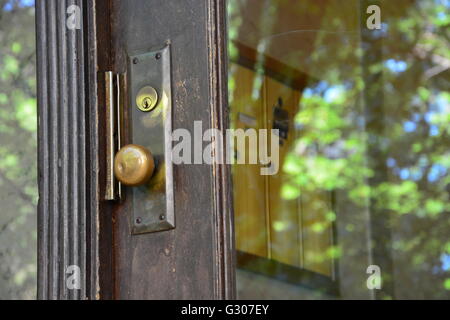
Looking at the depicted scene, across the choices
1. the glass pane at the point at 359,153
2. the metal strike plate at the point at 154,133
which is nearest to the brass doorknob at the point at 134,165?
the metal strike plate at the point at 154,133

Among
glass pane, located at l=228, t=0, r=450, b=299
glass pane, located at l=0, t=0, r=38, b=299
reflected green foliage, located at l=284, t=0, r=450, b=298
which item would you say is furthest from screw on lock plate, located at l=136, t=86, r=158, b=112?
reflected green foliage, located at l=284, t=0, r=450, b=298

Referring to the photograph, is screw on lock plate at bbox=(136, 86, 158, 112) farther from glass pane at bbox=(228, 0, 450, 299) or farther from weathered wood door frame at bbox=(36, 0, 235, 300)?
glass pane at bbox=(228, 0, 450, 299)

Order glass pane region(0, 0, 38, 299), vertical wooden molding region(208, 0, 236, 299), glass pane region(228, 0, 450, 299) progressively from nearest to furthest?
vertical wooden molding region(208, 0, 236, 299), glass pane region(0, 0, 38, 299), glass pane region(228, 0, 450, 299)

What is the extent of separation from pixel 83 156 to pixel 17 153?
0.46 m

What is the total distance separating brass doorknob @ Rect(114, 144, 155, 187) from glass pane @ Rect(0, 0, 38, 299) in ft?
1.54

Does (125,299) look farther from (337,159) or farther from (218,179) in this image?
(337,159)

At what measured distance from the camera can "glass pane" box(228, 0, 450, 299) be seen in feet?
9.08

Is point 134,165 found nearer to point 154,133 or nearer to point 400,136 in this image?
point 154,133

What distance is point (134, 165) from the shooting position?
104cm

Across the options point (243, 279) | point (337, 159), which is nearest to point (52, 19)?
point (243, 279)

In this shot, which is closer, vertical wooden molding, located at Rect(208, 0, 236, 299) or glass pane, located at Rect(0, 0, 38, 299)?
vertical wooden molding, located at Rect(208, 0, 236, 299)

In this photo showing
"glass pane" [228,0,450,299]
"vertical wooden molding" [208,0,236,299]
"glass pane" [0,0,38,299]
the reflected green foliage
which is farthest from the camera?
the reflected green foliage

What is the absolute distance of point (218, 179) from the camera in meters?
1.03

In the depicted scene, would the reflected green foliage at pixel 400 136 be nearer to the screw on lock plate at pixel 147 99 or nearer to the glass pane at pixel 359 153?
the glass pane at pixel 359 153
